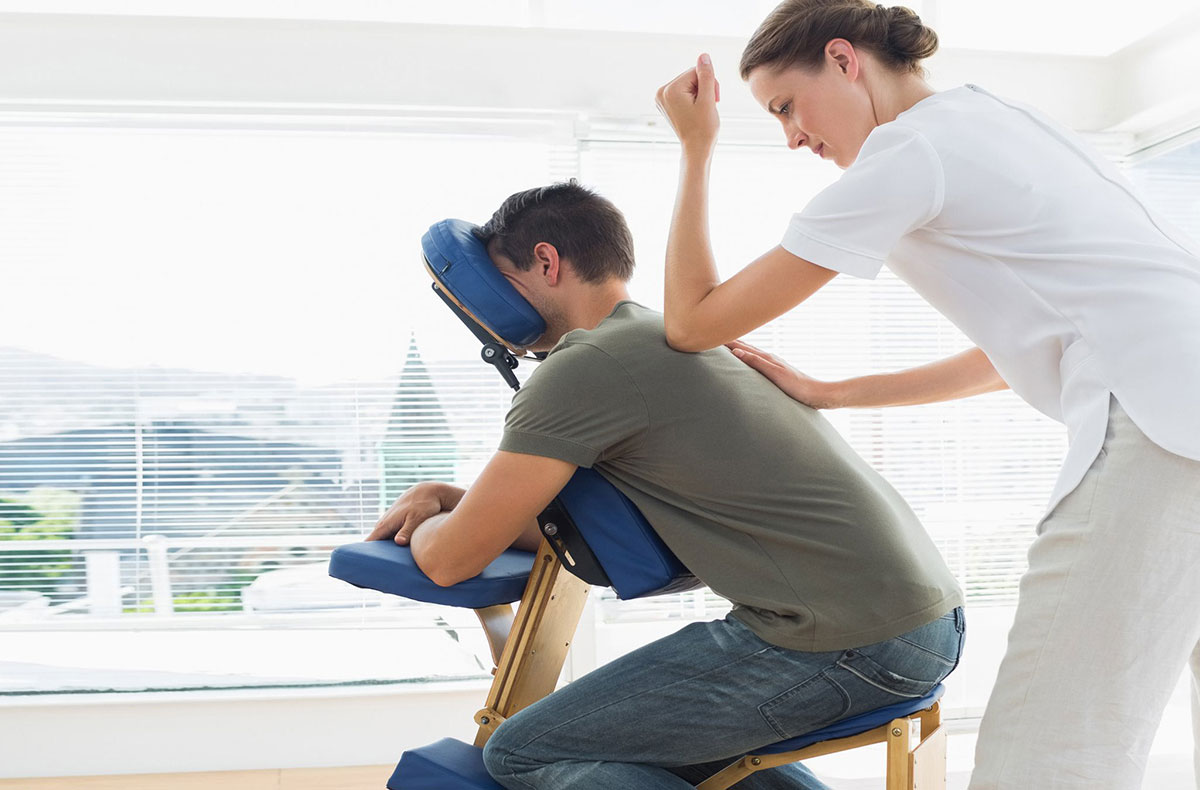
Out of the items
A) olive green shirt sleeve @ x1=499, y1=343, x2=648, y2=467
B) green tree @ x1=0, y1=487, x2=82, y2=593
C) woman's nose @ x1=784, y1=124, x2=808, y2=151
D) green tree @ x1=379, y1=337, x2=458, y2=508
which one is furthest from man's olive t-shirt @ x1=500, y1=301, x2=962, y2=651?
green tree @ x1=0, y1=487, x2=82, y2=593

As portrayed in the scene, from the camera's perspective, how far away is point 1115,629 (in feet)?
3.33

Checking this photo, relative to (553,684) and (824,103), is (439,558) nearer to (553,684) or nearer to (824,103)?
(553,684)

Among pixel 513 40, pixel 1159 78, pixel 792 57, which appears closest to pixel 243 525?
pixel 513 40

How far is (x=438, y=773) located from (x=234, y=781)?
5.10ft

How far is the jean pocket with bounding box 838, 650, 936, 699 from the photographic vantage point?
1239 millimetres

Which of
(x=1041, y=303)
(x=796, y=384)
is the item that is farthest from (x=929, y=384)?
(x=1041, y=303)

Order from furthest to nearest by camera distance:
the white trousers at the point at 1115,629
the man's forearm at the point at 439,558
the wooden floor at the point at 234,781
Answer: the wooden floor at the point at 234,781
the man's forearm at the point at 439,558
the white trousers at the point at 1115,629


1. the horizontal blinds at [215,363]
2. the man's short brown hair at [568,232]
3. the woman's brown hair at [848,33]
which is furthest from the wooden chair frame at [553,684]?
the horizontal blinds at [215,363]

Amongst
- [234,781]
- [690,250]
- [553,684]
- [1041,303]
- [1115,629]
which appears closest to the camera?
[1115,629]

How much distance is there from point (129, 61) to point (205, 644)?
1650 mm

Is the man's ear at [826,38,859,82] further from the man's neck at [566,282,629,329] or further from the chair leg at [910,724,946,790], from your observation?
the chair leg at [910,724,946,790]

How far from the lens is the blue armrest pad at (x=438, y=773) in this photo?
135 cm

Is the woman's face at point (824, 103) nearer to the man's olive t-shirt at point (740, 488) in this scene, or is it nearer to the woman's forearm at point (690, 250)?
the woman's forearm at point (690, 250)

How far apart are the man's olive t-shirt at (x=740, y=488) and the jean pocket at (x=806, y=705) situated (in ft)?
0.17
